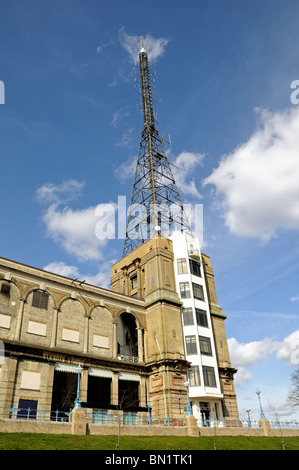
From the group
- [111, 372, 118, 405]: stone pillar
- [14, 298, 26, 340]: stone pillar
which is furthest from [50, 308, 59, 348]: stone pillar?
[111, 372, 118, 405]: stone pillar

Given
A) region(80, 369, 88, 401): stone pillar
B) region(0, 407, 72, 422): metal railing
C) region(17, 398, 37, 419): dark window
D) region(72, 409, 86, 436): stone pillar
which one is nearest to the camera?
region(72, 409, 86, 436): stone pillar

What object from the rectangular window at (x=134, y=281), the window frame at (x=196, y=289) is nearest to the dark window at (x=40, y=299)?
the rectangular window at (x=134, y=281)

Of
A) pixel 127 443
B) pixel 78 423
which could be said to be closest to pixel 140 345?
pixel 78 423

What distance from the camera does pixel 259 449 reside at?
30.6 meters

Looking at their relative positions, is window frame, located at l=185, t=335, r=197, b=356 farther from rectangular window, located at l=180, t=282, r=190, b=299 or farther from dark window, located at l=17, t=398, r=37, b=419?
dark window, located at l=17, t=398, r=37, b=419

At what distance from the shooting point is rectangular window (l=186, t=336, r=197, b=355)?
4531 cm

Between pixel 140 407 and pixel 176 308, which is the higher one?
pixel 176 308

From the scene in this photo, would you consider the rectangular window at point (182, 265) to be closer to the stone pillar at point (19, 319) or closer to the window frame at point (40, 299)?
the window frame at point (40, 299)

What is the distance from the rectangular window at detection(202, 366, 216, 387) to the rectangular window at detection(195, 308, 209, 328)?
5.60m

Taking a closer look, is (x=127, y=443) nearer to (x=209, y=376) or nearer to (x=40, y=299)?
(x=40, y=299)

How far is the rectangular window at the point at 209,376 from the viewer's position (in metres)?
43.6
